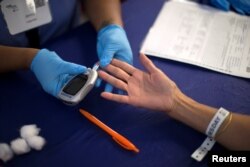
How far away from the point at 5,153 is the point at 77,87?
9.2 inches

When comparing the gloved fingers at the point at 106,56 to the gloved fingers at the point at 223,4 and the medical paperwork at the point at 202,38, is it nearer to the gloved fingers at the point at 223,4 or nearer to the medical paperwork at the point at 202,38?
the medical paperwork at the point at 202,38

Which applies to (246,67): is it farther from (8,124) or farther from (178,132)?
(8,124)

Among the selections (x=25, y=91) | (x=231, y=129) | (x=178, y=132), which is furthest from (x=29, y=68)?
(x=231, y=129)

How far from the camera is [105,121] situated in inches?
31.3

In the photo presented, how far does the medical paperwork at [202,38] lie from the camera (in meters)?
0.95

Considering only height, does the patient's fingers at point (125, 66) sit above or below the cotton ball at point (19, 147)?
above

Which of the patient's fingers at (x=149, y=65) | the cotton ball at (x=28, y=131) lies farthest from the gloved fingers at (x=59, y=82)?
the patient's fingers at (x=149, y=65)

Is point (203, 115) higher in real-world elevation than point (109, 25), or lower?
lower

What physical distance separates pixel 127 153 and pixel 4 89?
1.33ft

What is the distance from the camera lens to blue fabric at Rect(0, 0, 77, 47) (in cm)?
94

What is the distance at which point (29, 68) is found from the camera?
35.2 inches

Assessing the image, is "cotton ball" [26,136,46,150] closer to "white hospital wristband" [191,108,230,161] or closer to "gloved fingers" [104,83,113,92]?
"gloved fingers" [104,83,113,92]

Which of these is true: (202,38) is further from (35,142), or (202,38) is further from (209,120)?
(35,142)

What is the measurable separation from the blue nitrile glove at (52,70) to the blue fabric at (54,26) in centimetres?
16
